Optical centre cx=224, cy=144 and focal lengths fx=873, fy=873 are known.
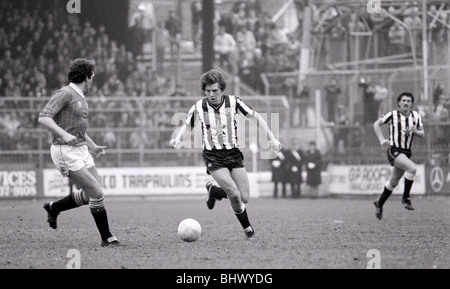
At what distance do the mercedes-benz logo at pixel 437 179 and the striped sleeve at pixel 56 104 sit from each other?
54.2ft

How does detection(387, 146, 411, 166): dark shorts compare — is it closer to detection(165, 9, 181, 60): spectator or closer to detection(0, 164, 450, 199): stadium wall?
detection(0, 164, 450, 199): stadium wall

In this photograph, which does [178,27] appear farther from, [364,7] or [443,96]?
[443,96]

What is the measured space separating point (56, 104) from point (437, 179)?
16.7 metres

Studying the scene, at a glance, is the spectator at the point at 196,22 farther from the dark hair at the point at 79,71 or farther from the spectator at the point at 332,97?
the dark hair at the point at 79,71

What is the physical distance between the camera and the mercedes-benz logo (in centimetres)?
2438

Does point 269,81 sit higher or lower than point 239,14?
lower

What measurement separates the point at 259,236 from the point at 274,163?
599 inches

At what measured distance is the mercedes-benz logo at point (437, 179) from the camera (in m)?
24.4

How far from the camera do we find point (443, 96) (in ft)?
79.5

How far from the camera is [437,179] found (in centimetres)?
2442

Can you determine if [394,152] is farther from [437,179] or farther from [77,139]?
[437,179]

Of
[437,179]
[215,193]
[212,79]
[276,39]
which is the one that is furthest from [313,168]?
[212,79]

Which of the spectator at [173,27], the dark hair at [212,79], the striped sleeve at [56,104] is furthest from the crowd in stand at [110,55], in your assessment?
the striped sleeve at [56,104]
